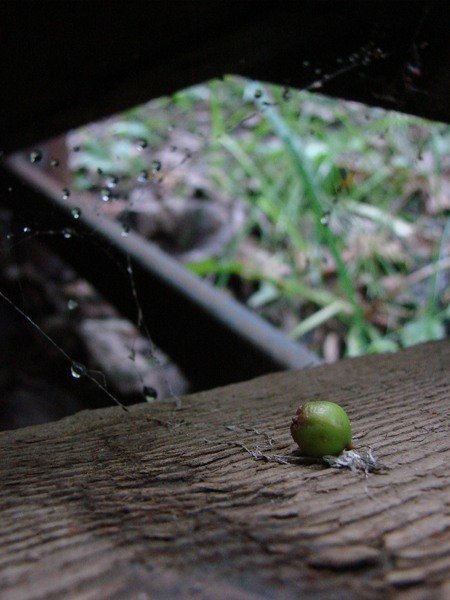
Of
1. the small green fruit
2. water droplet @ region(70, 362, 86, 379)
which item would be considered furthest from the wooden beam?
the small green fruit

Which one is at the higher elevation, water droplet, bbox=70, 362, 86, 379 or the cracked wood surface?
the cracked wood surface

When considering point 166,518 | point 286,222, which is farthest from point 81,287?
point 166,518

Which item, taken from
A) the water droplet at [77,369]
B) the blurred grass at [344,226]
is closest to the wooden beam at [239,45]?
the water droplet at [77,369]

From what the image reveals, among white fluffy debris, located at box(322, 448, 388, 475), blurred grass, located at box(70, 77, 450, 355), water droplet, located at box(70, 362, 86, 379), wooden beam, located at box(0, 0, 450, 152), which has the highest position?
wooden beam, located at box(0, 0, 450, 152)

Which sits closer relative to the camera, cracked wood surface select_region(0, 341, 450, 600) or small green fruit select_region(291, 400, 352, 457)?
cracked wood surface select_region(0, 341, 450, 600)

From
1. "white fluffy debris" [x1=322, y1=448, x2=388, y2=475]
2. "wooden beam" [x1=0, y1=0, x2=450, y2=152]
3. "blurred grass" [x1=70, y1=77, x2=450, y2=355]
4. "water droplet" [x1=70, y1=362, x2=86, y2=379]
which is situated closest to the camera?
"white fluffy debris" [x1=322, y1=448, x2=388, y2=475]

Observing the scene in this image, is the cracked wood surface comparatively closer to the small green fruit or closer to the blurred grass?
the small green fruit

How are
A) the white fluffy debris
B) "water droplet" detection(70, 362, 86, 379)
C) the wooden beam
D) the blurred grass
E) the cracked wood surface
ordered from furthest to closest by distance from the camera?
the blurred grass < the wooden beam < "water droplet" detection(70, 362, 86, 379) < the white fluffy debris < the cracked wood surface
